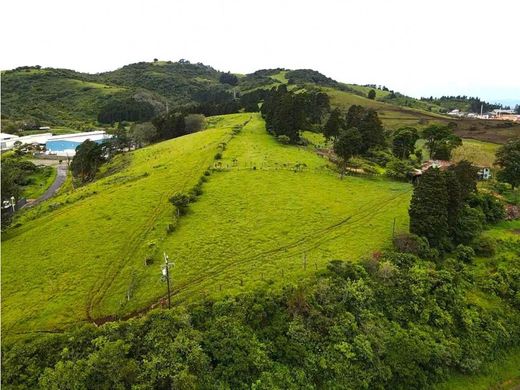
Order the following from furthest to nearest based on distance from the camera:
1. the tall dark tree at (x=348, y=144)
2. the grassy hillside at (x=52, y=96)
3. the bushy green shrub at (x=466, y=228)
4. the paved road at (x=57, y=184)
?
the grassy hillside at (x=52, y=96) → the paved road at (x=57, y=184) → the tall dark tree at (x=348, y=144) → the bushy green shrub at (x=466, y=228)

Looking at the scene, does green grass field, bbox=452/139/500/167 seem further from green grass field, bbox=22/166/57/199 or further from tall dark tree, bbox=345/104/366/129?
green grass field, bbox=22/166/57/199

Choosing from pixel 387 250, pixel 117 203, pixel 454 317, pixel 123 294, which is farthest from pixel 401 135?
pixel 123 294

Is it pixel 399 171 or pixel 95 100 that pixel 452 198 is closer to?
pixel 399 171

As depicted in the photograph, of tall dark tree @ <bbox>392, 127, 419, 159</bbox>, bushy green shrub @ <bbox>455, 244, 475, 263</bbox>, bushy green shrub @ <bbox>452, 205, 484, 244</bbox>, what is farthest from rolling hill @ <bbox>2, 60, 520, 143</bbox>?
bushy green shrub @ <bbox>455, 244, 475, 263</bbox>

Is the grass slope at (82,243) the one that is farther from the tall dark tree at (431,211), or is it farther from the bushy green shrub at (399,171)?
the bushy green shrub at (399,171)

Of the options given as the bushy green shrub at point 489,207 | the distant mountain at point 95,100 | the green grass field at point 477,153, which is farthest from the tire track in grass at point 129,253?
the distant mountain at point 95,100

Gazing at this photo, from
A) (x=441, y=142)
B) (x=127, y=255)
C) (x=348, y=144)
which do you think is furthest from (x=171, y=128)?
(x=127, y=255)
